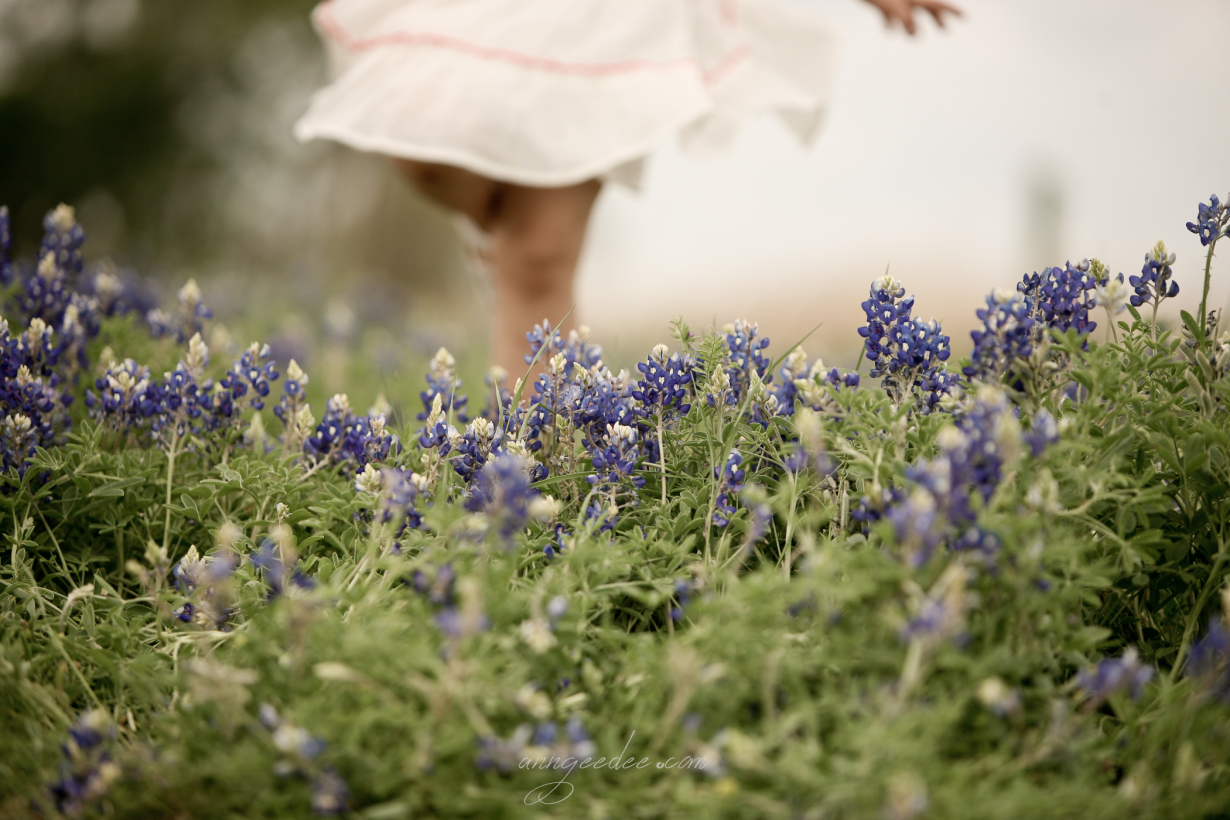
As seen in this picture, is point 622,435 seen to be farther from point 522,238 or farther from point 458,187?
point 458,187

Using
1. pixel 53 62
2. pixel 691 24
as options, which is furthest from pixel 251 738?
pixel 53 62

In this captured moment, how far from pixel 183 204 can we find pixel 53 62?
1.64 m

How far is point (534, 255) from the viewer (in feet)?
12.0

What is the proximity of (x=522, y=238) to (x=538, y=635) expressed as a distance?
8.23 feet

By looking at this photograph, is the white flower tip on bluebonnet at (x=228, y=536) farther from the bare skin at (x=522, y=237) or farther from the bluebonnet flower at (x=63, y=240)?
the bare skin at (x=522, y=237)

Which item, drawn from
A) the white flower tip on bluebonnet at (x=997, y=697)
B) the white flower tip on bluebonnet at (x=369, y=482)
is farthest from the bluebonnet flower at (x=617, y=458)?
the white flower tip on bluebonnet at (x=997, y=697)

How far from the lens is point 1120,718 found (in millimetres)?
1493

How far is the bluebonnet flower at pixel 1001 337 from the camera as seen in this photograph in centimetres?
176

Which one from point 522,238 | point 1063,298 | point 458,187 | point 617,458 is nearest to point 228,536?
point 617,458

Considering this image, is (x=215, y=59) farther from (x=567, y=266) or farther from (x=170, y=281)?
(x=567, y=266)

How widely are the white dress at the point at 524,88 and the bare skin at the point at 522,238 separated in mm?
244

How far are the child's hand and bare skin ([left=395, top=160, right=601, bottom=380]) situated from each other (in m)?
1.23

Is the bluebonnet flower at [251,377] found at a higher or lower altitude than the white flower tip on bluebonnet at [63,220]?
lower

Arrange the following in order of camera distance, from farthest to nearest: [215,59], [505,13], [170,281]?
[215,59] < [170,281] < [505,13]
